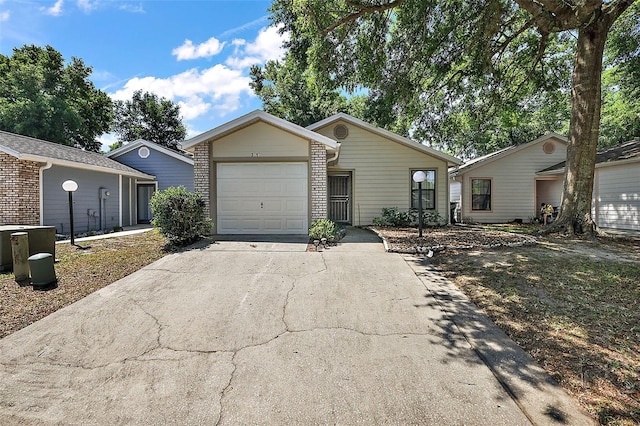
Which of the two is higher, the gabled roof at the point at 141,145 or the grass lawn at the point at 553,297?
the gabled roof at the point at 141,145

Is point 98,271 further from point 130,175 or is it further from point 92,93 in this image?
point 92,93

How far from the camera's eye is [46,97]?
20.6 m

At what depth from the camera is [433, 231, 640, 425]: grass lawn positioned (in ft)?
8.14

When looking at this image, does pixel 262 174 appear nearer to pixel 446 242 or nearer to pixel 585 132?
pixel 446 242

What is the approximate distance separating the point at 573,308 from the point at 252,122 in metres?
8.64

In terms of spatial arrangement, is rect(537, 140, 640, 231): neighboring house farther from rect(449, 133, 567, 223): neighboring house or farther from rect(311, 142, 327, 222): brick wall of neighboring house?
rect(311, 142, 327, 222): brick wall of neighboring house

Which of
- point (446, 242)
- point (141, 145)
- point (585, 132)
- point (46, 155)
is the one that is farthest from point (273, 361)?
point (141, 145)

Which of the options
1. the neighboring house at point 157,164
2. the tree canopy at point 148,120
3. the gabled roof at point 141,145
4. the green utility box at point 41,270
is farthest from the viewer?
the tree canopy at point 148,120

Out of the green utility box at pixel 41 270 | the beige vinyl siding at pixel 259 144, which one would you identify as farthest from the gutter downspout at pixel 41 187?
the green utility box at pixel 41 270

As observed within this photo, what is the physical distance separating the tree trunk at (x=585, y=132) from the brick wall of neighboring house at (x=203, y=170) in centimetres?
1067

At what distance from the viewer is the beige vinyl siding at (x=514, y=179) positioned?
592 inches

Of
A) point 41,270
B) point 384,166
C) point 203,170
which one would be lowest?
point 41,270

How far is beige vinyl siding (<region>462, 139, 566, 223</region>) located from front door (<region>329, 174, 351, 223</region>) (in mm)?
6328

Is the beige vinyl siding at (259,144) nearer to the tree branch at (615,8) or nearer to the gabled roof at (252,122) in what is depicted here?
the gabled roof at (252,122)
